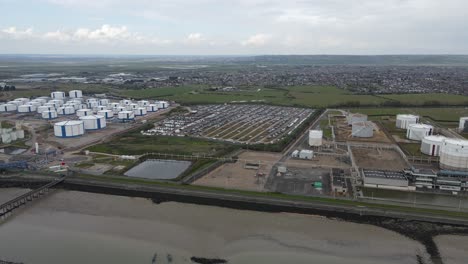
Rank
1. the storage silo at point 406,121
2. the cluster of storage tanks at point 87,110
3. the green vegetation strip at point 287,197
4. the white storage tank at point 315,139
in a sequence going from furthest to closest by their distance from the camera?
1. the cluster of storage tanks at point 87,110
2. the storage silo at point 406,121
3. the white storage tank at point 315,139
4. the green vegetation strip at point 287,197

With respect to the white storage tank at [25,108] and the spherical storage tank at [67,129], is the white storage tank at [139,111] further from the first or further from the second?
the white storage tank at [25,108]

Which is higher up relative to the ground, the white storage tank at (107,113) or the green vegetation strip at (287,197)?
the white storage tank at (107,113)

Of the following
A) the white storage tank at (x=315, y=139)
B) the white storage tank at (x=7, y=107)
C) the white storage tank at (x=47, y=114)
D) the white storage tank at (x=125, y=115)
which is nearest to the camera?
the white storage tank at (x=315, y=139)

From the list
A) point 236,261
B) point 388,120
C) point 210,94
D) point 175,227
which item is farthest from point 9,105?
point 388,120

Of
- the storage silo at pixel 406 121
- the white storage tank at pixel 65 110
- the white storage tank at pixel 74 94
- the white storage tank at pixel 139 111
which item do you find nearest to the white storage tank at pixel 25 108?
the white storage tank at pixel 65 110

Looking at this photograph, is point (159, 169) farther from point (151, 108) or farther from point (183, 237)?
point (151, 108)

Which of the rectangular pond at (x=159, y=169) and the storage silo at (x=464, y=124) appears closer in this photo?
the rectangular pond at (x=159, y=169)
